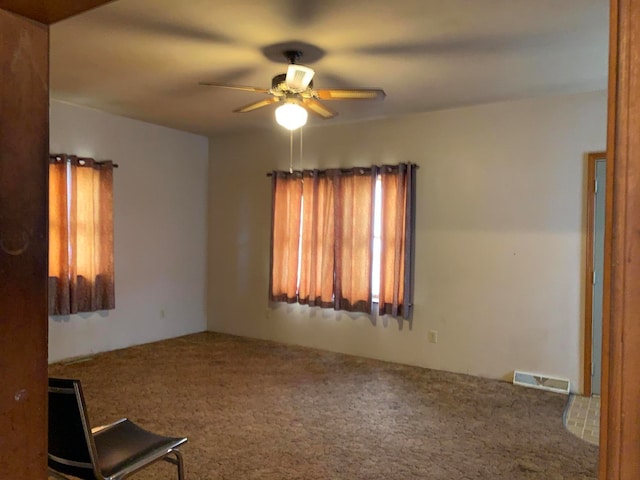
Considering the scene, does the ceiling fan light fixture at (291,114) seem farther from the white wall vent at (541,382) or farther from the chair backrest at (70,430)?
the white wall vent at (541,382)

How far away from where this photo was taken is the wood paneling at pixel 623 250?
1.78 ft

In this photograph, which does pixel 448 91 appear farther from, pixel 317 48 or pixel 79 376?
pixel 79 376

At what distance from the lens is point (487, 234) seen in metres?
4.16

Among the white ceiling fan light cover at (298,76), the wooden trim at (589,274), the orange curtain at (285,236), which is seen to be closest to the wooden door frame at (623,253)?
the white ceiling fan light cover at (298,76)

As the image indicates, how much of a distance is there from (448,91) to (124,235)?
3.65 meters

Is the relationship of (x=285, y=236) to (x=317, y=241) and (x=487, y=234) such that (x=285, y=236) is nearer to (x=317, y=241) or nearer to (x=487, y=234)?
(x=317, y=241)

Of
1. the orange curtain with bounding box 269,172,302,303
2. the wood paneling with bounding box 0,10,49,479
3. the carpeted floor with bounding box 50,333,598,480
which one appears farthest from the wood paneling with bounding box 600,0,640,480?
the orange curtain with bounding box 269,172,302,303

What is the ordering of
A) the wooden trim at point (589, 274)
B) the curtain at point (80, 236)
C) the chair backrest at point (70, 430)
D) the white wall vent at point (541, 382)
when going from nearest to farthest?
the chair backrest at point (70, 430)
the wooden trim at point (589, 274)
the white wall vent at point (541, 382)
the curtain at point (80, 236)

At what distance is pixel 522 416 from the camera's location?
332 cm

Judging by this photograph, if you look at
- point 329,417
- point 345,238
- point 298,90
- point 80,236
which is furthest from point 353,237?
point 80,236

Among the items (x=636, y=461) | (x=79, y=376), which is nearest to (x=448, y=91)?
(x=636, y=461)

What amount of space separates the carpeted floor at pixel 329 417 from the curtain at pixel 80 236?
0.63m

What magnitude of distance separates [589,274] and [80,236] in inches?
182

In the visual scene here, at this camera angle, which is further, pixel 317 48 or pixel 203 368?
pixel 203 368
